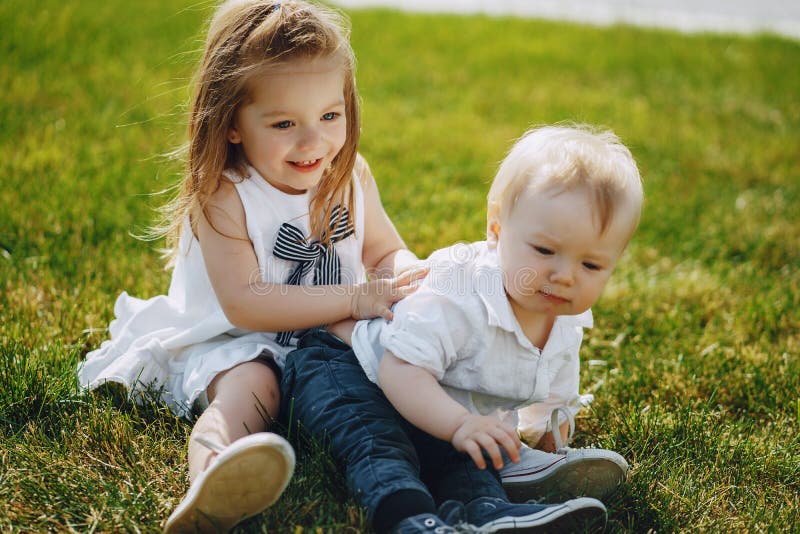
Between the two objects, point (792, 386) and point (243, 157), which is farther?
point (792, 386)

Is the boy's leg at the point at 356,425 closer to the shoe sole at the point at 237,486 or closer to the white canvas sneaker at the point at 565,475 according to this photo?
the shoe sole at the point at 237,486

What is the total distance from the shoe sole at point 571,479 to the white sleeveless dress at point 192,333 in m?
0.79

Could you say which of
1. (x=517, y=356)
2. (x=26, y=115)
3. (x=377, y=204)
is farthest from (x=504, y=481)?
(x=26, y=115)

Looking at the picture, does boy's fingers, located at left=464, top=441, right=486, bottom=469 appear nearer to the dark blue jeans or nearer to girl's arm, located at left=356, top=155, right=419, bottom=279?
the dark blue jeans

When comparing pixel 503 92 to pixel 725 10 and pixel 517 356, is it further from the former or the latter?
pixel 725 10

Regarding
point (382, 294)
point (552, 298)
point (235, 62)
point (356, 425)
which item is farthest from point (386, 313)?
point (235, 62)

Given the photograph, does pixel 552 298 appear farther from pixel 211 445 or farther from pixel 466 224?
pixel 466 224

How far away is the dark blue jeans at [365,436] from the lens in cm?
202

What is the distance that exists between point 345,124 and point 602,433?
125cm

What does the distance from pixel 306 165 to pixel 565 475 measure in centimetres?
114

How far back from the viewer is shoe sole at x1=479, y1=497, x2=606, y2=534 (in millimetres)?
1924

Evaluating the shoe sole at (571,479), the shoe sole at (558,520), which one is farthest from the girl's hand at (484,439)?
the shoe sole at (571,479)

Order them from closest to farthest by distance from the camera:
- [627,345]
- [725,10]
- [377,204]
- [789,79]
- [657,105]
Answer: [377,204] < [627,345] < [657,105] < [789,79] < [725,10]

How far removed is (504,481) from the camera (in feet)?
7.47
